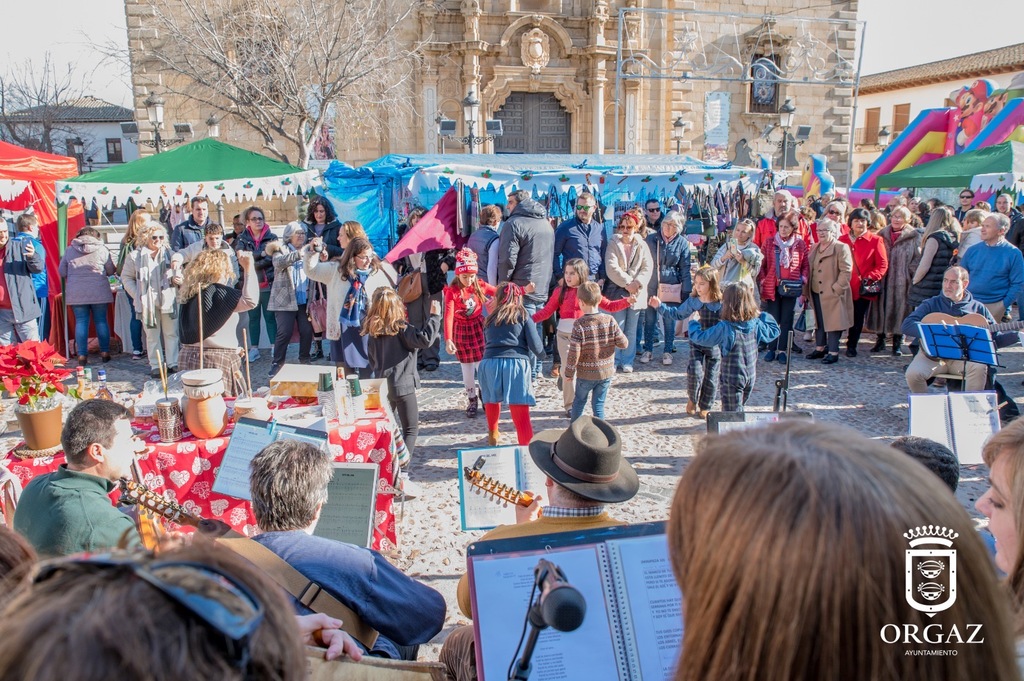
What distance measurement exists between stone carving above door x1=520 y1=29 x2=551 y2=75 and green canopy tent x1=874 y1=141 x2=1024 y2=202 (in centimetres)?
1172

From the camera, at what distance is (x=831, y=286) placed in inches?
325

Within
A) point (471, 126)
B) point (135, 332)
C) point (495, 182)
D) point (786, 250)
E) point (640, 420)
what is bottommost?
point (640, 420)

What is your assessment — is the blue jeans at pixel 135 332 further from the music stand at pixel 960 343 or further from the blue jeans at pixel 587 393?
the music stand at pixel 960 343

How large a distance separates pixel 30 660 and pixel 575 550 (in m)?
1.29

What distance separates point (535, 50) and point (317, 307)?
15.7m

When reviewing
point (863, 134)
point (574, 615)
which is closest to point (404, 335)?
point (574, 615)

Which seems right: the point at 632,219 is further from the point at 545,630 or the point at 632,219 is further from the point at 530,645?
the point at 530,645

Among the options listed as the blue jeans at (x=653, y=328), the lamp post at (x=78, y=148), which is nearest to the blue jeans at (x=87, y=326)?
the blue jeans at (x=653, y=328)

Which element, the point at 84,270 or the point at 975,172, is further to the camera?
the point at 975,172

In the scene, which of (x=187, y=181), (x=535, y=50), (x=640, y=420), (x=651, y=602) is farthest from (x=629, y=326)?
(x=535, y=50)

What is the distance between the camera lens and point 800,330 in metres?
9.49

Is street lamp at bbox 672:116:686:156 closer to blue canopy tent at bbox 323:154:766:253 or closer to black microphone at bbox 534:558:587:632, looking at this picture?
blue canopy tent at bbox 323:154:766:253

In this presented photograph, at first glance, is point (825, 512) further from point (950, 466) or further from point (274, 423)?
point (274, 423)

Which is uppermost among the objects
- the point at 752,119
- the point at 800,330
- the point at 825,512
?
the point at 752,119
